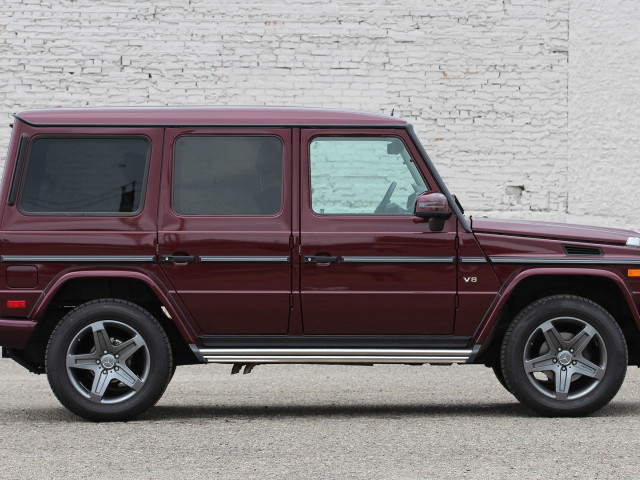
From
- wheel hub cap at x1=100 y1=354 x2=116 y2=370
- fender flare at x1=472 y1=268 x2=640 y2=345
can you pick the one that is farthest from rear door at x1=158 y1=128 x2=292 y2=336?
fender flare at x1=472 y1=268 x2=640 y2=345

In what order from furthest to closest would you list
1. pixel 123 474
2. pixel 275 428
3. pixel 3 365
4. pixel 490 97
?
pixel 490 97
pixel 3 365
pixel 275 428
pixel 123 474

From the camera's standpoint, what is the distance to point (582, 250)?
741 centimetres

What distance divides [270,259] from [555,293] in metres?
1.98

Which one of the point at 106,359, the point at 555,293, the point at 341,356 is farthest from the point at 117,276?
the point at 555,293

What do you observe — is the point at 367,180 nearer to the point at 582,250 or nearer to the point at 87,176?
the point at 582,250

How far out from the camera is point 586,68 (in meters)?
16.5

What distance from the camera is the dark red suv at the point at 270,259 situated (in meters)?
7.30

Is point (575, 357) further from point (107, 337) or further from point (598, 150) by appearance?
point (598, 150)

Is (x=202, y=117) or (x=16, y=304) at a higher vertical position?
(x=202, y=117)

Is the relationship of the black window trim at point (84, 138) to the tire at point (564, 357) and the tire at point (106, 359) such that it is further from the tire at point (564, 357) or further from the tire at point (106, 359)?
the tire at point (564, 357)

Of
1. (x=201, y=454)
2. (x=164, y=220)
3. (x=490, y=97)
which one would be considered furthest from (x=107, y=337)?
(x=490, y=97)

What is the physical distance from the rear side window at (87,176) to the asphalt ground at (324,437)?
1476 mm

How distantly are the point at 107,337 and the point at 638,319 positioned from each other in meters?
3.51

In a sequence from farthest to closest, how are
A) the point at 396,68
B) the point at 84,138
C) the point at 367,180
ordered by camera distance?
the point at 396,68 < the point at 84,138 < the point at 367,180
